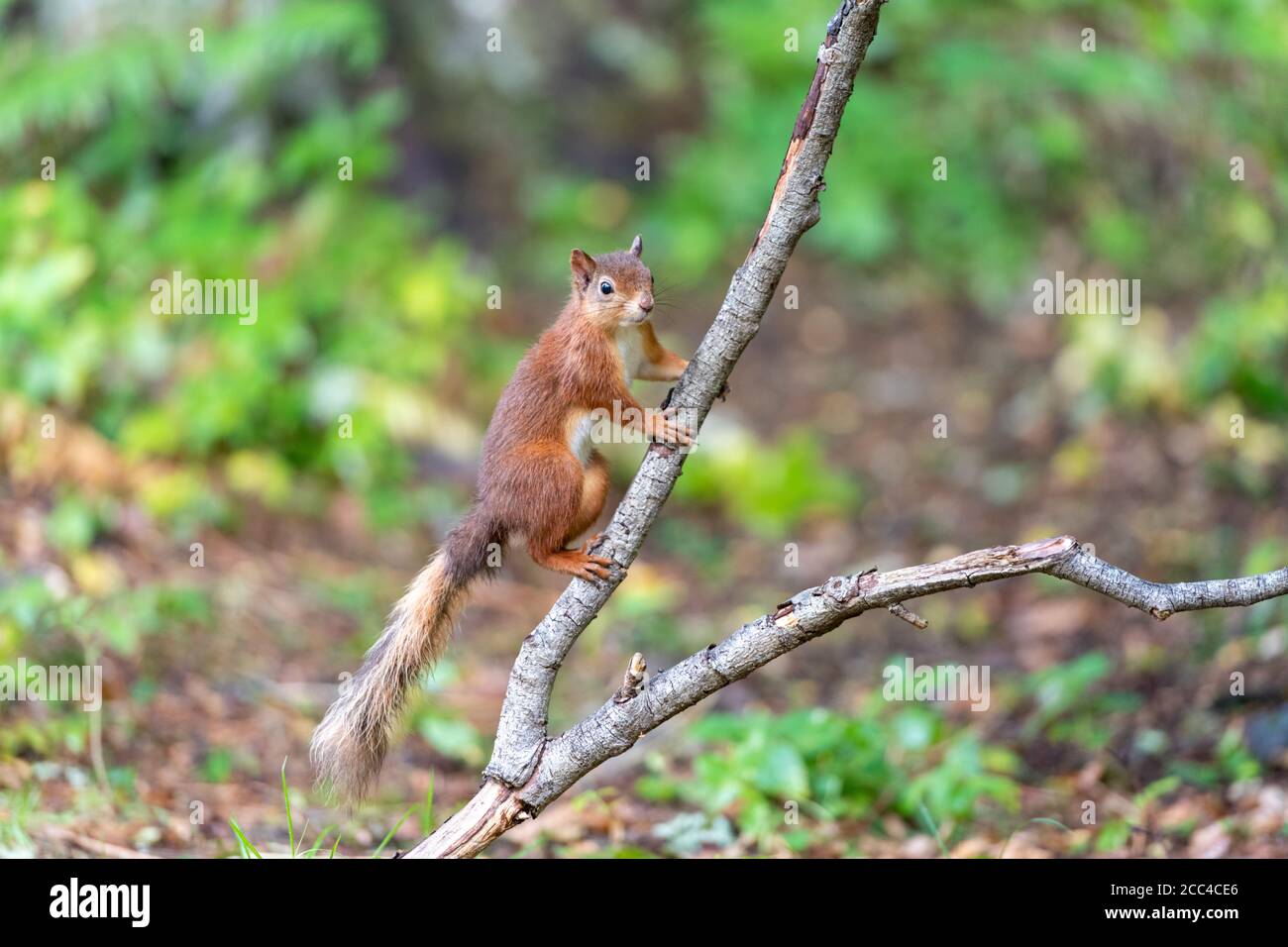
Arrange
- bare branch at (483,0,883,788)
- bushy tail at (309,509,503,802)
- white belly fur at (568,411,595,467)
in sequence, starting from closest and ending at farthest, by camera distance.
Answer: bare branch at (483,0,883,788) < bushy tail at (309,509,503,802) < white belly fur at (568,411,595,467)

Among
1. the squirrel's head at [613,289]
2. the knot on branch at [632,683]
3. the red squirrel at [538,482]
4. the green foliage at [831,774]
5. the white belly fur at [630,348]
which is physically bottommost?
the green foliage at [831,774]

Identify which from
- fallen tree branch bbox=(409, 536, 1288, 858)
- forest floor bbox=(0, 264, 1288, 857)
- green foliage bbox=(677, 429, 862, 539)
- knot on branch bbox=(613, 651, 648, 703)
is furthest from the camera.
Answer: green foliage bbox=(677, 429, 862, 539)

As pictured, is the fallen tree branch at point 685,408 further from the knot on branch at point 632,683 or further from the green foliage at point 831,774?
the green foliage at point 831,774

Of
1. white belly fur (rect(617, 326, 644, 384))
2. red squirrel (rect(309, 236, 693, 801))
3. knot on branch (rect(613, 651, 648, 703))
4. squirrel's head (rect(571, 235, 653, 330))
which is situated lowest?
knot on branch (rect(613, 651, 648, 703))

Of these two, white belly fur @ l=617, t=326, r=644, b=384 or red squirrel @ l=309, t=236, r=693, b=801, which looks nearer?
red squirrel @ l=309, t=236, r=693, b=801

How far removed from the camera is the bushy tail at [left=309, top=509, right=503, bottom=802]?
3266mm

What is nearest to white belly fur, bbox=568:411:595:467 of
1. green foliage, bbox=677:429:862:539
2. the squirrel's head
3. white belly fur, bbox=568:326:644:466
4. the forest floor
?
white belly fur, bbox=568:326:644:466

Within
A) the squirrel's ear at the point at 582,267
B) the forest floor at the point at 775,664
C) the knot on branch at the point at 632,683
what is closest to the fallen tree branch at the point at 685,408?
the knot on branch at the point at 632,683

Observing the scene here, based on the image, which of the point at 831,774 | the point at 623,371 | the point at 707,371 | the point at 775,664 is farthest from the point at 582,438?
the point at 775,664

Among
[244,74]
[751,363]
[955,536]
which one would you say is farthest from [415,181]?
[955,536]

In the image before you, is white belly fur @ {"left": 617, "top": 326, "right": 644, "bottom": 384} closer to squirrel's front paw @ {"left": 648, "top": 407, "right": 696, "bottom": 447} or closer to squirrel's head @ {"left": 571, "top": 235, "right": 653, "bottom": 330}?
squirrel's head @ {"left": 571, "top": 235, "right": 653, "bottom": 330}

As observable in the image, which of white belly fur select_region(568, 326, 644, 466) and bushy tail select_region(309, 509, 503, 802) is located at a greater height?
white belly fur select_region(568, 326, 644, 466)

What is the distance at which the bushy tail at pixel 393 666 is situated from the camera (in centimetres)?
327
